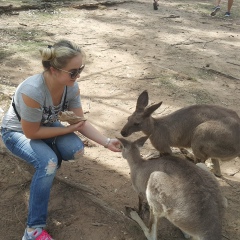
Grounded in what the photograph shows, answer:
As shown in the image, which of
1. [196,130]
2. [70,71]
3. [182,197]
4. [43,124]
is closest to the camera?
[182,197]

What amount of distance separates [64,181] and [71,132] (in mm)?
550

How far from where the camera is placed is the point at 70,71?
260 centimetres

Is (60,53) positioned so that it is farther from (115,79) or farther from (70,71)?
(115,79)

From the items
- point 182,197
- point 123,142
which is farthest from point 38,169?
point 182,197

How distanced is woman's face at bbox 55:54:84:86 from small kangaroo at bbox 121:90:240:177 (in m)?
1.10

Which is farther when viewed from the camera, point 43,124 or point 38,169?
point 43,124

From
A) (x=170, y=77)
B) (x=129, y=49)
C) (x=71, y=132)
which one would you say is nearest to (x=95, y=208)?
(x=71, y=132)

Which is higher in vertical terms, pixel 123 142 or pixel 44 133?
pixel 44 133

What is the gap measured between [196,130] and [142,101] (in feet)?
1.92

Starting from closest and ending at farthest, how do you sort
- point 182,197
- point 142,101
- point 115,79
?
point 182,197
point 142,101
point 115,79

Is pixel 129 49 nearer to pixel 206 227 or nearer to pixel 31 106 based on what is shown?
pixel 31 106

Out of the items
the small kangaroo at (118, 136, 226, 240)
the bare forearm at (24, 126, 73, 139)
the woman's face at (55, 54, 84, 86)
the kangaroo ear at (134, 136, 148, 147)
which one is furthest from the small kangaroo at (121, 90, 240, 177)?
the woman's face at (55, 54, 84, 86)

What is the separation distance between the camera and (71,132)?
296cm

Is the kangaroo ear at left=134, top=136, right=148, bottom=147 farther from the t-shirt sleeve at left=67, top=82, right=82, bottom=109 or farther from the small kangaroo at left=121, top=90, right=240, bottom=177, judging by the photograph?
the t-shirt sleeve at left=67, top=82, right=82, bottom=109
